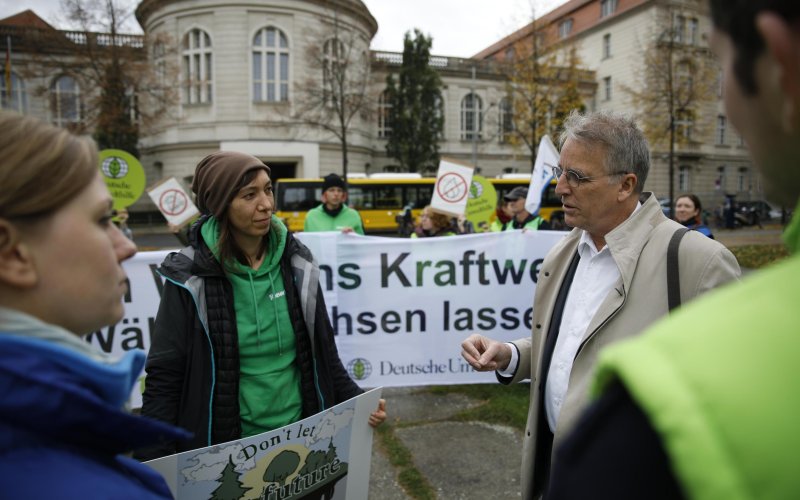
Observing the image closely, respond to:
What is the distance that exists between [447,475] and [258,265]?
6.91 ft

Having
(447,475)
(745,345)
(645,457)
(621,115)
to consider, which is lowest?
(447,475)

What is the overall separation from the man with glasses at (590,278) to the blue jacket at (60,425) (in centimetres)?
144

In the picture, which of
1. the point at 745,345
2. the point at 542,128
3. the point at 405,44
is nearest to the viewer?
the point at 745,345

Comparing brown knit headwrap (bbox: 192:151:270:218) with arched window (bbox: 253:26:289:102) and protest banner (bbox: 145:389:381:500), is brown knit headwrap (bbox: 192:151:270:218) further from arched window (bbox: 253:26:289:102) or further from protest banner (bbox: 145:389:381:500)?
arched window (bbox: 253:26:289:102)

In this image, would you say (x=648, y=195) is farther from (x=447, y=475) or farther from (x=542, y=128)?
(x=542, y=128)

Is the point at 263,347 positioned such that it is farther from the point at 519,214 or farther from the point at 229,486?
the point at 519,214

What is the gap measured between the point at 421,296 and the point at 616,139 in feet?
9.63

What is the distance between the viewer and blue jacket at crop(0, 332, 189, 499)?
31.0 inches

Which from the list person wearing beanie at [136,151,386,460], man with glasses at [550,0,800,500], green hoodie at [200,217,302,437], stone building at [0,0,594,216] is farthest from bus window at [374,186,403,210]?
man with glasses at [550,0,800,500]

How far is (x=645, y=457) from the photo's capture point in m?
0.55

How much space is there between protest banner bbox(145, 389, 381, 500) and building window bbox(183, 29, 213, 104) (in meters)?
34.4

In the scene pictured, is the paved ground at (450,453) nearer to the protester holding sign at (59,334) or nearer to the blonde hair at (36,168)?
the protester holding sign at (59,334)

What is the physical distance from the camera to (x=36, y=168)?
0.92 m

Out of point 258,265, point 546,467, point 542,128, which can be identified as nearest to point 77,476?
point 258,265
